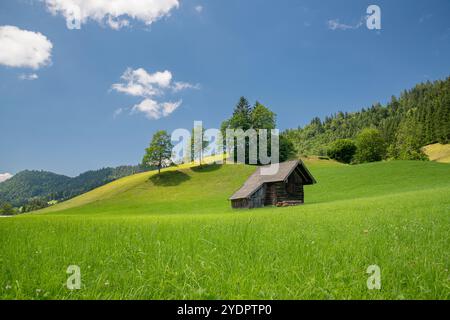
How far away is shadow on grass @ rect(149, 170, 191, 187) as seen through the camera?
73.7 meters

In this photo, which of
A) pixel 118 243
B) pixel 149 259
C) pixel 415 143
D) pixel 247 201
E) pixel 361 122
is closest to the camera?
pixel 149 259

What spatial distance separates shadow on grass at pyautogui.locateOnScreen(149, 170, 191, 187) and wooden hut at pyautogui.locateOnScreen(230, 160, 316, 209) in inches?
1353

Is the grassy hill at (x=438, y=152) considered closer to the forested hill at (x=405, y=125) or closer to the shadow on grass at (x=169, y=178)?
the forested hill at (x=405, y=125)

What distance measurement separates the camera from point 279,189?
133ft

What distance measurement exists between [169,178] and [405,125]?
330ft

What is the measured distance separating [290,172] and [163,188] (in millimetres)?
40284

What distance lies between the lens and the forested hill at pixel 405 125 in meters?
106

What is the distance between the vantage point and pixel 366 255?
4.90 metres

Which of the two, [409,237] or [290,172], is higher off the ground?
[290,172]

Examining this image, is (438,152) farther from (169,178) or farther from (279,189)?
(169,178)

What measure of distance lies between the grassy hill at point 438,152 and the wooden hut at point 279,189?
264ft
